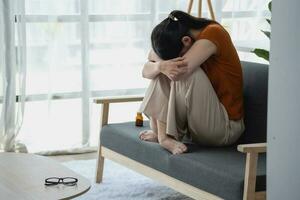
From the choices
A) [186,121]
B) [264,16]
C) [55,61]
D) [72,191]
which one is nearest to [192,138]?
[186,121]

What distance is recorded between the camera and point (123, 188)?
342 cm

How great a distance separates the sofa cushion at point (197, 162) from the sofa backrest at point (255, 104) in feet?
0.64

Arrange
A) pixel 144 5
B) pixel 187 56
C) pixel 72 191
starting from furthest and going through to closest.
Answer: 1. pixel 144 5
2. pixel 187 56
3. pixel 72 191

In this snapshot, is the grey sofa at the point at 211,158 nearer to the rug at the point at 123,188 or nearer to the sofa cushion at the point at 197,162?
the sofa cushion at the point at 197,162

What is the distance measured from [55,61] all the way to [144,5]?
2.83ft

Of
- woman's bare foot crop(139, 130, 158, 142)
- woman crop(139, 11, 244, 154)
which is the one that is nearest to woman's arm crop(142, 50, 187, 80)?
woman crop(139, 11, 244, 154)

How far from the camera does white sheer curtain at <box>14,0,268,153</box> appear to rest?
13.7ft

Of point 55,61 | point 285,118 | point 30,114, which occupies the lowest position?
point 30,114

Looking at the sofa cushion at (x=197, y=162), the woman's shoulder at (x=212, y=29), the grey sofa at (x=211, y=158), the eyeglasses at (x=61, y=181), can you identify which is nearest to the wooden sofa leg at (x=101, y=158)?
the grey sofa at (x=211, y=158)

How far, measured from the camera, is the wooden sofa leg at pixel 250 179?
2268 mm

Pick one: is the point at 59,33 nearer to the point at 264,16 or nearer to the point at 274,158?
the point at 264,16

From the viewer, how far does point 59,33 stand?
4.23 m

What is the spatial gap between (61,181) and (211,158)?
28.2 inches

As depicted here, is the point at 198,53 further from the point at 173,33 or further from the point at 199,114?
the point at 199,114
